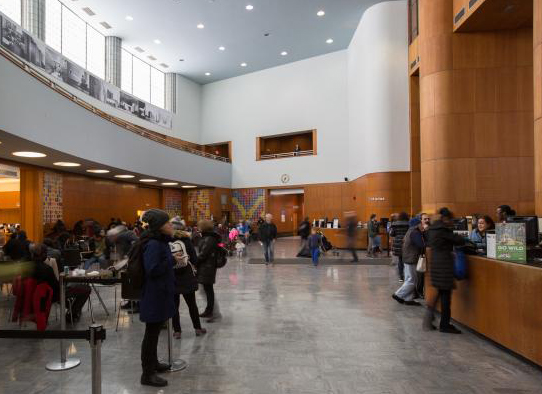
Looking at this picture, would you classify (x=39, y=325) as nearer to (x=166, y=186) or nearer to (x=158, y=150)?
(x=158, y=150)

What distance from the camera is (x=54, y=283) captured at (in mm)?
4816

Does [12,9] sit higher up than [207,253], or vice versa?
[12,9]

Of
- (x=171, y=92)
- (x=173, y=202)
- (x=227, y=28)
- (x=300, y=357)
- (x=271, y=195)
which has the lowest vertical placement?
(x=300, y=357)

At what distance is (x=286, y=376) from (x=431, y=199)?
25.7ft

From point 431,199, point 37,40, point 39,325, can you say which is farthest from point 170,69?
point 39,325

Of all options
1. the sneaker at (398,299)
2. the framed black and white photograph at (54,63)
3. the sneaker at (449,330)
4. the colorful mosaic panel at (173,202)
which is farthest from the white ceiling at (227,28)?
the sneaker at (449,330)

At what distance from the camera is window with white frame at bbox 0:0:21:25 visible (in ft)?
41.7

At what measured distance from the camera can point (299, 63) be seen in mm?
22188

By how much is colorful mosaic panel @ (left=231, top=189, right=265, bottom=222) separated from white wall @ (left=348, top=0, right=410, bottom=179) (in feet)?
28.4

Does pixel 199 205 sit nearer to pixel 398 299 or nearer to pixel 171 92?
pixel 171 92

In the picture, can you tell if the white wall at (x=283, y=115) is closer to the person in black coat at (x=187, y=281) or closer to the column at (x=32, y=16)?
the column at (x=32, y=16)

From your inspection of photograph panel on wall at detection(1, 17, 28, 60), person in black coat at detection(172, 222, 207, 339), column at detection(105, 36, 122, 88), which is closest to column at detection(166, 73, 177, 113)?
column at detection(105, 36, 122, 88)

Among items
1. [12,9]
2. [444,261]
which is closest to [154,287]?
[444,261]

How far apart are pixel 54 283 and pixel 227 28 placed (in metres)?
16.3
